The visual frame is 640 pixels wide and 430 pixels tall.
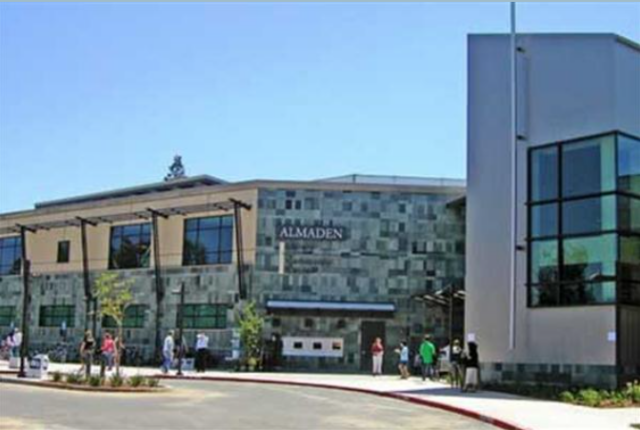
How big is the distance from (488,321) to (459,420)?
9.75 m

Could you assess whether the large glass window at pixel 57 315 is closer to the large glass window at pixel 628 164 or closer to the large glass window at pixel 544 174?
the large glass window at pixel 544 174

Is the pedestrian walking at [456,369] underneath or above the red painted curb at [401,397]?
above

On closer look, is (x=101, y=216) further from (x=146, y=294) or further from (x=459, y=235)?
(x=459, y=235)

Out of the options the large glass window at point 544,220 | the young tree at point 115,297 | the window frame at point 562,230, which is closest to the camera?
the window frame at point 562,230

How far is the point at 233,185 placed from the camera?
44.1m

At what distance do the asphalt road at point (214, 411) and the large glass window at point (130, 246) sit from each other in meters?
21.6

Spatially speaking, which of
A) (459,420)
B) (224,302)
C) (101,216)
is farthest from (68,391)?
(101,216)

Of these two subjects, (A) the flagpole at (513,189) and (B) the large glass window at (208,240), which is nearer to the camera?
(A) the flagpole at (513,189)

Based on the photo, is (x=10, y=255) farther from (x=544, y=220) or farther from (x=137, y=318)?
(x=544, y=220)

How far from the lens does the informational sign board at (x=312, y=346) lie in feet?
139

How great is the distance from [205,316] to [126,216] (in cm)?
813

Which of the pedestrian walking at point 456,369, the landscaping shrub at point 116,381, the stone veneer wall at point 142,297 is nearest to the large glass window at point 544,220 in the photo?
the pedestrian walking at point 456,369

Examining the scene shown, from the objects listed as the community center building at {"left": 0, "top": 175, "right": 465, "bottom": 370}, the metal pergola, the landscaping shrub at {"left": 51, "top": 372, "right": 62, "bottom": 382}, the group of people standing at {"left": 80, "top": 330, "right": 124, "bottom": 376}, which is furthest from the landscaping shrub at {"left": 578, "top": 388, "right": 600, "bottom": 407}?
the metal pergola

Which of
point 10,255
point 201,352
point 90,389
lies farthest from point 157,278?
point 90,389
